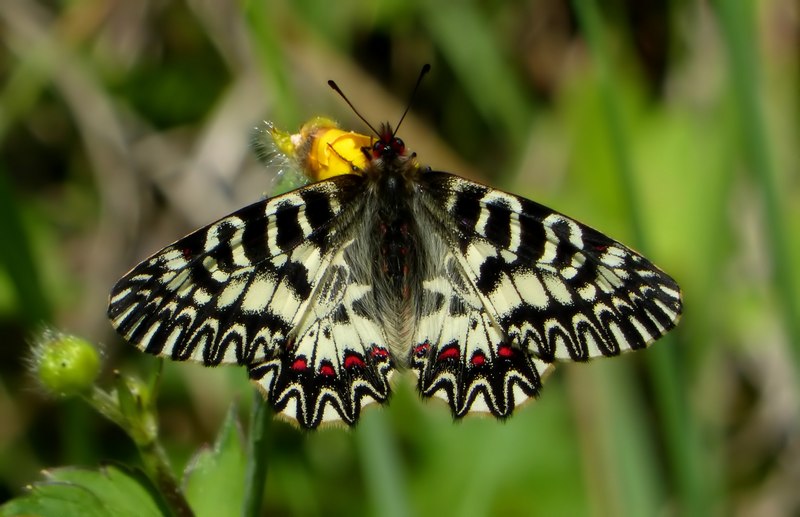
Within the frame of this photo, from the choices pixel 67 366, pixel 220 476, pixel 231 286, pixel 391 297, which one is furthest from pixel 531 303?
pixel 67 366

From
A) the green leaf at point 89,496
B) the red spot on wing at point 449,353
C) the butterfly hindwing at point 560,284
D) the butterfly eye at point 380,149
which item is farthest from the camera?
the butterfly eye at point 380,149

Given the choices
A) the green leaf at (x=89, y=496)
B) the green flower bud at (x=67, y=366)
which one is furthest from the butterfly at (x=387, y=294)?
the green leaf at (x=89, y=496)

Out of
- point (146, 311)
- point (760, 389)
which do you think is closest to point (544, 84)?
point (760, 389)

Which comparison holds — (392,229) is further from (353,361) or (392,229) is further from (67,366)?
(67,366)

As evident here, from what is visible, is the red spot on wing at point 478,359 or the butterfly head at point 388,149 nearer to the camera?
the red spot on wing at point 478,359

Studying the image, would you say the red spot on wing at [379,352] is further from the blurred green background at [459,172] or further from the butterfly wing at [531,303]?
the blurred green background at [459,172]

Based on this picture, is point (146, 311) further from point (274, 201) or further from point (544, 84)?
point (544, 84)
